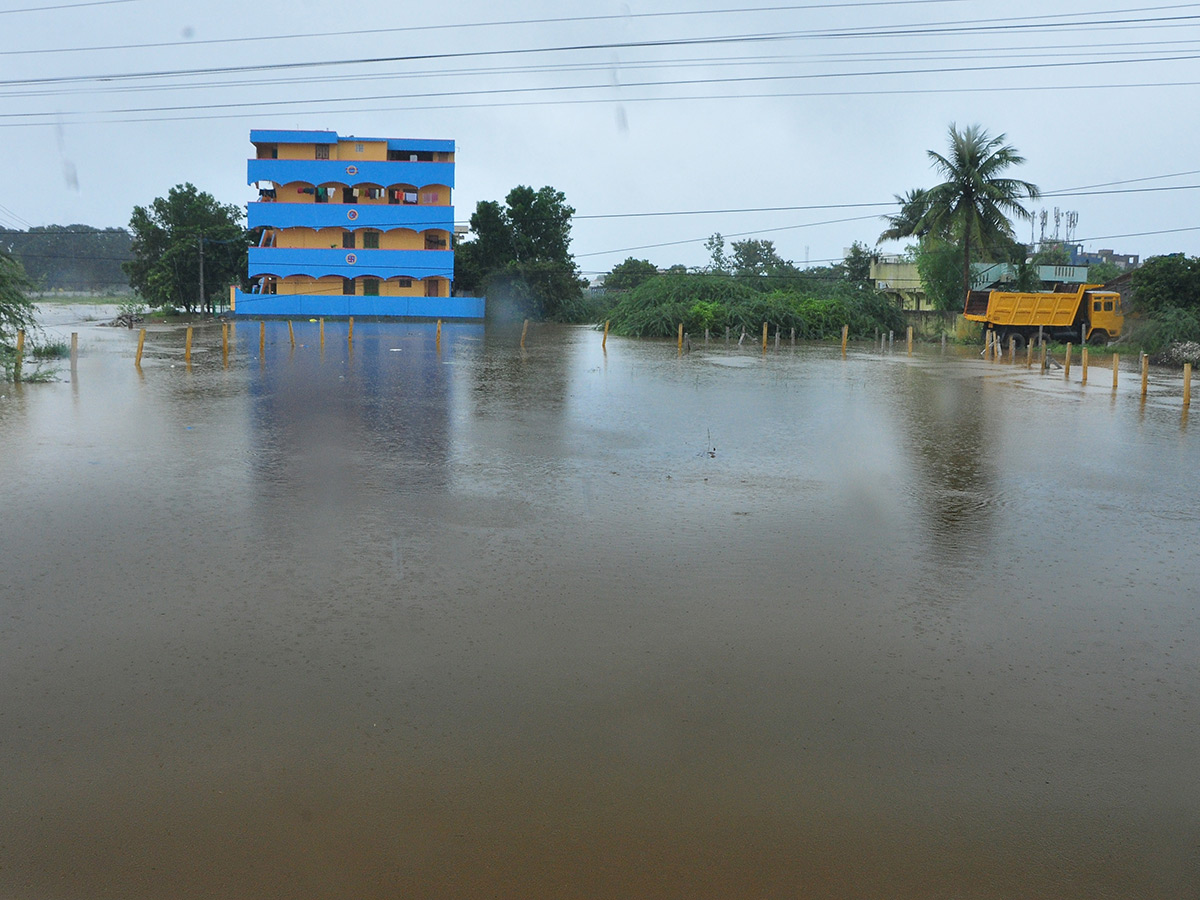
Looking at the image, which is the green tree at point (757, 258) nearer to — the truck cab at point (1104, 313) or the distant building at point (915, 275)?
the distant building at point (915, 275)

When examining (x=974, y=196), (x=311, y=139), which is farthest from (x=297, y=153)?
(x=974, y=196)

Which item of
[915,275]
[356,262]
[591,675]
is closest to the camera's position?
[591,675]

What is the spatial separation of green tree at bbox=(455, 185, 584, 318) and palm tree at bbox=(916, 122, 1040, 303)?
27.7 meters

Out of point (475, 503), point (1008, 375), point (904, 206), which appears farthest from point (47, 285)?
point (475, 503)

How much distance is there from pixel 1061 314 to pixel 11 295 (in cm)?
3783

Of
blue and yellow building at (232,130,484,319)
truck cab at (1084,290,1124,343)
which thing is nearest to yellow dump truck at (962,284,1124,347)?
truck cab at (1084,290,1124,343)

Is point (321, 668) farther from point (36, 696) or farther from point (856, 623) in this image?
point (856, 623)

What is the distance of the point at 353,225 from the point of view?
68062 millimetres

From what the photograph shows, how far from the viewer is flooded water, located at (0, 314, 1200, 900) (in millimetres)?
4262

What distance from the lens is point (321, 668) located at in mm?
6047

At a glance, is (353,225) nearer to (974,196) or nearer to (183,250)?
(183,250)

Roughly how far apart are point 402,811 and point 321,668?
1731 mm

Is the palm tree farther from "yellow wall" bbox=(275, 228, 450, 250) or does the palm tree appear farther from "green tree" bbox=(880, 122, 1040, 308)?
"yellow wall" bbox=(275, 228, 450, 250)

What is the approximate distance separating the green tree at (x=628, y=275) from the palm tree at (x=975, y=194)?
31624mm
